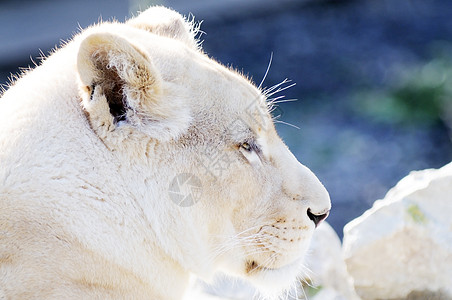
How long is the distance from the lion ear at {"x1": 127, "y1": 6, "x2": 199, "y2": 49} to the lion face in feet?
0.18

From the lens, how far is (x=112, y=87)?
2.44m

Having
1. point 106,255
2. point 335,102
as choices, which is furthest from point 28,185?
point 335,102

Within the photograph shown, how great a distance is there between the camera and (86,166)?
7.92 feet

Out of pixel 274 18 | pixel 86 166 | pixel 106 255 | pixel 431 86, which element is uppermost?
pixel 86 166

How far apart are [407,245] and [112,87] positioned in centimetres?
174

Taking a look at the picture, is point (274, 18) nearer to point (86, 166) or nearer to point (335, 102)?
point (335, 102)

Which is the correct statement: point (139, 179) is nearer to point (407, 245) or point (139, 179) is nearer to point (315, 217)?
point (315, 217)

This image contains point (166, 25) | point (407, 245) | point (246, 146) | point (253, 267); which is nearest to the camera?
point (246, 146)

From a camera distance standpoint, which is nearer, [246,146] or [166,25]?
[246,146]

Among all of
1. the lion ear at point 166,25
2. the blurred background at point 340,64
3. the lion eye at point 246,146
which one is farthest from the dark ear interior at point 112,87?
the blurred background at point 340,64

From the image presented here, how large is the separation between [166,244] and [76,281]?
1.21 feet

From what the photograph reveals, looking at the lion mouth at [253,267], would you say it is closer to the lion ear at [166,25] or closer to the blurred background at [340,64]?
the lion ear at [166,25]

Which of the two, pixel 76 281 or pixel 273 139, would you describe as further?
pixel 273 139

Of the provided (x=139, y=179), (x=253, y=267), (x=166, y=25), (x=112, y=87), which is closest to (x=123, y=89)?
(x=112, y=87)
